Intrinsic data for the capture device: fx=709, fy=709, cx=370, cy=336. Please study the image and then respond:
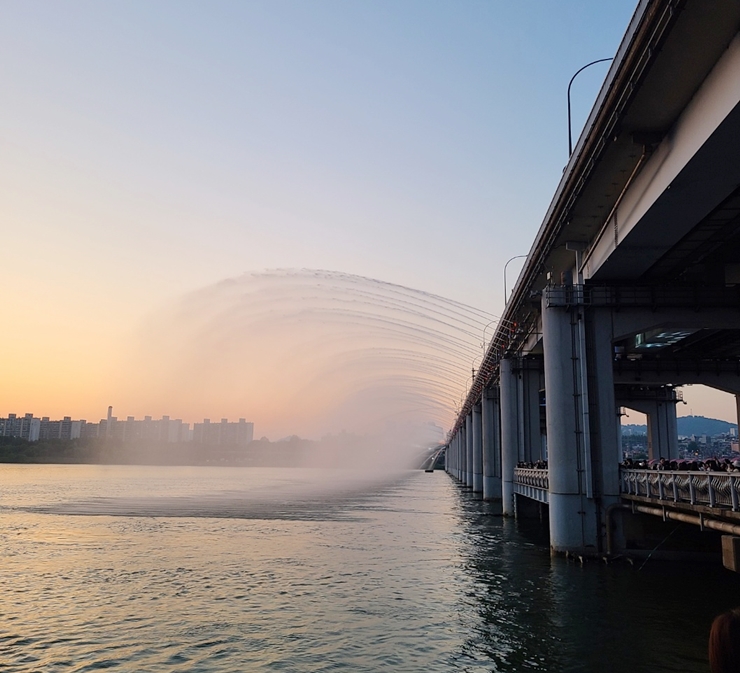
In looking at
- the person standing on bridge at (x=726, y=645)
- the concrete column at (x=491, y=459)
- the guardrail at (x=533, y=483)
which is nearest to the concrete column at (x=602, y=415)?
the guardrail at (x=533, y=483)

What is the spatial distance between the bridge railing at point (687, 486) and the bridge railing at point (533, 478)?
542cm

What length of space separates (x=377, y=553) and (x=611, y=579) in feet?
34.8

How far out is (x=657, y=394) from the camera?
67.1 meters

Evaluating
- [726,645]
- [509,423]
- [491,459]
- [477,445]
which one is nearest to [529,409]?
[509,423]

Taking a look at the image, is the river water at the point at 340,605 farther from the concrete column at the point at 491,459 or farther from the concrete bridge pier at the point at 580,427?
the concrete column at the point at 491,459

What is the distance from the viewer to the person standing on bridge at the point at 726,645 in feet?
9.02

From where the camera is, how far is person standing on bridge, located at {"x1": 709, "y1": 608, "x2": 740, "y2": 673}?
108 inches

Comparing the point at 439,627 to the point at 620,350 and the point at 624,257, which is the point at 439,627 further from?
the point at 620,350

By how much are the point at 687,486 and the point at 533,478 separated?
57.4 feet

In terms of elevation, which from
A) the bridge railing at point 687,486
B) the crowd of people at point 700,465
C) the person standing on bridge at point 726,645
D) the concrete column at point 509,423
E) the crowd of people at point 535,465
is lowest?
the person standing on bridge at point 726,645

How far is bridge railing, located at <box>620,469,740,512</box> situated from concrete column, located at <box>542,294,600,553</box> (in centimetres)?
181

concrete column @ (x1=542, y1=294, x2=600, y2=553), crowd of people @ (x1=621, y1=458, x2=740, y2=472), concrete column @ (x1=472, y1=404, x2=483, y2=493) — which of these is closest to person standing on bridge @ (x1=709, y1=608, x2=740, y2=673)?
crowd of people @ (x1=621, y1=458, x2=740, y2=472)

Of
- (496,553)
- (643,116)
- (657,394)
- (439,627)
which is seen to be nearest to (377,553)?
(496,553)

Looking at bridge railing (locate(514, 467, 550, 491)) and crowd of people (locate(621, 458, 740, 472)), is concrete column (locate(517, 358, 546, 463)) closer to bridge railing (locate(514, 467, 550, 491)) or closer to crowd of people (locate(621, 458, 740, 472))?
bridge railing (locate(514, 467, 550, 491))
